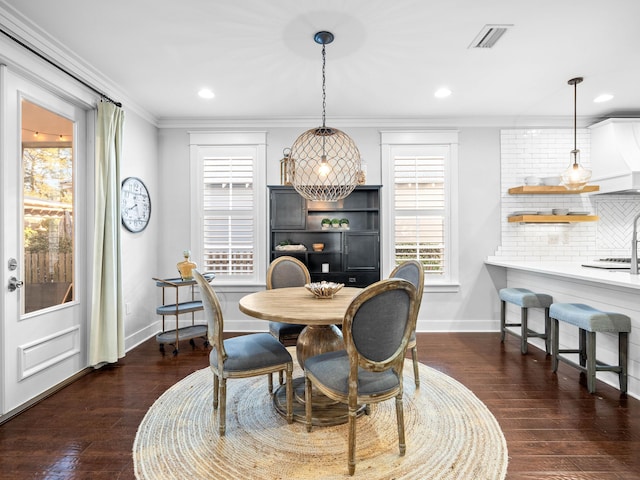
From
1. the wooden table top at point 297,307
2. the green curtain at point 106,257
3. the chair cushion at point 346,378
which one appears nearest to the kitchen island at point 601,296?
the chair cushion at point 346,378

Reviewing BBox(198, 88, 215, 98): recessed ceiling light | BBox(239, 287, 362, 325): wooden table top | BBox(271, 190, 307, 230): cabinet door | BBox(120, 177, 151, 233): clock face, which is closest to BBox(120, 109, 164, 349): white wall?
BBox(120, 177, 151, 233): clock face

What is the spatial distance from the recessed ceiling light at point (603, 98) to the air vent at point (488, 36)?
1.99 m

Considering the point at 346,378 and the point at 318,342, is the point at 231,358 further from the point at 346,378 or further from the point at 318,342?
the point at 346,378

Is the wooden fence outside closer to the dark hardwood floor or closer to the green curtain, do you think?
the green curtain

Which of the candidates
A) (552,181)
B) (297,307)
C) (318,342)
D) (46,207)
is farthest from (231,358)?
(552,181)

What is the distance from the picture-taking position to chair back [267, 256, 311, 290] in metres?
3.52

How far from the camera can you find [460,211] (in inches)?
181

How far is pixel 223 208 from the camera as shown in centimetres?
461

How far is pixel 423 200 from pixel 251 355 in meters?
3.21

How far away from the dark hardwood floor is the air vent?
110 inches

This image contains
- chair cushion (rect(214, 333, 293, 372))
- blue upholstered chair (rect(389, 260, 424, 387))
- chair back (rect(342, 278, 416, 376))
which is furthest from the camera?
blue upholstered chair (rect(389, 260, 424, 387))

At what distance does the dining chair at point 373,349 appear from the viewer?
178 cm

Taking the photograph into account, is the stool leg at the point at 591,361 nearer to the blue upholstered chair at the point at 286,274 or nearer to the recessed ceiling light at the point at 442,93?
the blue upholstered chair at the point at 286,274

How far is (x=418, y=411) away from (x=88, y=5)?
360cm
